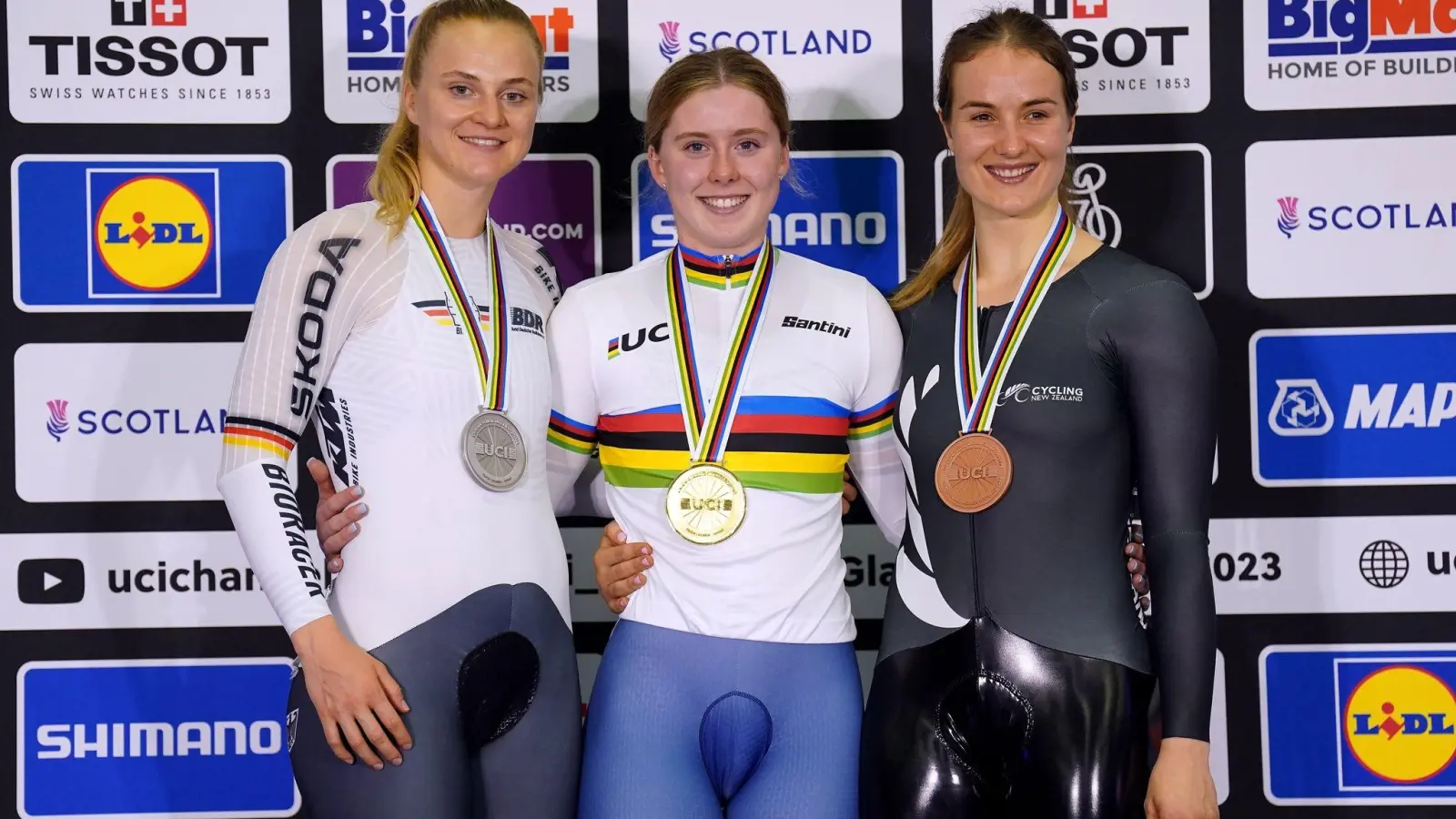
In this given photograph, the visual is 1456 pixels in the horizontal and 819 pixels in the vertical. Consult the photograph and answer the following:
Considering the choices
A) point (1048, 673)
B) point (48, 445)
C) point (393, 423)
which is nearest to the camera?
point (1048, 673)

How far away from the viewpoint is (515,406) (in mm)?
2176

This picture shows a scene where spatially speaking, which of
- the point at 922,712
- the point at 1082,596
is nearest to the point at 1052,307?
the point at 1082,596

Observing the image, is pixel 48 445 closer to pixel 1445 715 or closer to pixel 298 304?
pixel 298 304

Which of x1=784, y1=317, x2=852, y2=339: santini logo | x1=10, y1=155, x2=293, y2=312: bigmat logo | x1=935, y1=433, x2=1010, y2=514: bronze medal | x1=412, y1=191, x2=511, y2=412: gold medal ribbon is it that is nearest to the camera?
x1=935, y1=433, x2=1010, y2=514: bronze medal

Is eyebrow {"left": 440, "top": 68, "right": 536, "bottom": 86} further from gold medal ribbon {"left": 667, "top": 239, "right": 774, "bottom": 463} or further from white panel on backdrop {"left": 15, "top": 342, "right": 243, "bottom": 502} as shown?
white panel on backdrop {"left": 15, "top": 342, "right": 243, "bottom": 502}

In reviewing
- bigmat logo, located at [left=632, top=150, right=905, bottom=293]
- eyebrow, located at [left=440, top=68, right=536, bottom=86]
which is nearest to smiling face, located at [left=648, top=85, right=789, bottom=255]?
eyebrow, located at [left=440, top=68, right=536, bottom=86]

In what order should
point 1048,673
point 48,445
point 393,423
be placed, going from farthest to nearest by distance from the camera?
point 48,445
point 393,423
point 1048,673

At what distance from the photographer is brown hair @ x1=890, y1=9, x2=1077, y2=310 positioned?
7.24 feet

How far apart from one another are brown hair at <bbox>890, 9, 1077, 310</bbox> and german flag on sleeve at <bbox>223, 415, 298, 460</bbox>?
3.72 feet

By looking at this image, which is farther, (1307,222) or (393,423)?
(1307,222)

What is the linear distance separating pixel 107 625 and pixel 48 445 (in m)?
0.46

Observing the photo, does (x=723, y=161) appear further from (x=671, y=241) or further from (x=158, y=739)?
(x=158, y=739)

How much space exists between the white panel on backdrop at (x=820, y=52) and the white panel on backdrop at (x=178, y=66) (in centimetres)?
88

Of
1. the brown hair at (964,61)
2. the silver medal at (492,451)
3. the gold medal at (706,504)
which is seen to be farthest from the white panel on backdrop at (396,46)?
the gold medal at (706,504)
